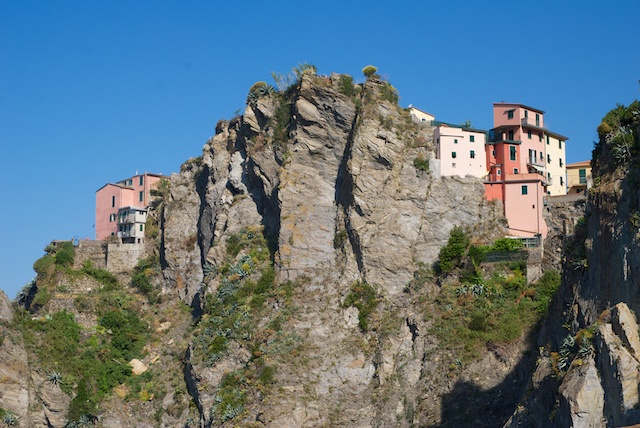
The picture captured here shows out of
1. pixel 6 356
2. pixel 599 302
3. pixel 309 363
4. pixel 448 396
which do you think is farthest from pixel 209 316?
pixel 599 302

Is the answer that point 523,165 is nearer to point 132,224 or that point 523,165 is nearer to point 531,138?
point 531,138

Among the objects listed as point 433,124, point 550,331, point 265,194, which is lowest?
point 550,331

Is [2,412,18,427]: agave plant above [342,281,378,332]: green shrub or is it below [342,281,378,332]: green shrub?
below

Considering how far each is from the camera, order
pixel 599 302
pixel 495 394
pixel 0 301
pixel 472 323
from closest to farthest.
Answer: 1. pixel 599 302
2. pixel 495 394
3. pixel 472 323
4. pixel 0 301

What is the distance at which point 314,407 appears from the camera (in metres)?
62.2

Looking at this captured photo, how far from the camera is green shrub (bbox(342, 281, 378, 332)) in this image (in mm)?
65875

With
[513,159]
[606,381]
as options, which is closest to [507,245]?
[513,159]

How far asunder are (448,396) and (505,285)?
8.93 meters

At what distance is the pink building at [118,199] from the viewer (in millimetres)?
90500

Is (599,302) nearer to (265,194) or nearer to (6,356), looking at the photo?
(265,194)

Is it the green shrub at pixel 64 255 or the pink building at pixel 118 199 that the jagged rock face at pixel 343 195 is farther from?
the pink building at pixel 118 199

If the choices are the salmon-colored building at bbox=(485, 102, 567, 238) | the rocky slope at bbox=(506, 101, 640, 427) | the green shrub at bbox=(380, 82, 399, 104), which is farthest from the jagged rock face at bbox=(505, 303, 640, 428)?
the green shrub at bbox=(380, 82, 399, 104)

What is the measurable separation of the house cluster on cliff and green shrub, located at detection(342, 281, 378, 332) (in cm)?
→ 911

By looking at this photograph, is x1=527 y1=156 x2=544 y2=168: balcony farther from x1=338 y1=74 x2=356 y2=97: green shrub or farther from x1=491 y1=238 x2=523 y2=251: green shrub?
x1=338 y1=74 x2=356 y2=97: green shrub
